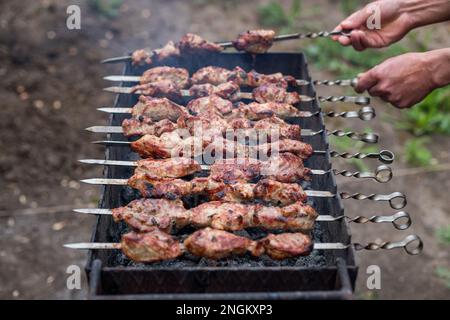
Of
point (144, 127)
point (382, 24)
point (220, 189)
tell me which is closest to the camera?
point (220, 189)

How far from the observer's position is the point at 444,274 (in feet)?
→ 17.3

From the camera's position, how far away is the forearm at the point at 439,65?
3.98 meters

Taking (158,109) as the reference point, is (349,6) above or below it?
above

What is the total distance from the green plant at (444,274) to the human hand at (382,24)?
8.13 feet

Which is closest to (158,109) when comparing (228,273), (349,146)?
(228,273)

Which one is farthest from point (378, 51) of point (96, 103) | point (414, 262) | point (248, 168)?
point (248, 168)

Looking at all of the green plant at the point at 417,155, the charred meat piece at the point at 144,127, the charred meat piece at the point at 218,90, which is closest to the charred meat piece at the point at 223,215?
the charred meat piece at the point at 144,127

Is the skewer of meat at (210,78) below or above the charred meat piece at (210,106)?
above

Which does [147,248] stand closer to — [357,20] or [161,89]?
[161,89]

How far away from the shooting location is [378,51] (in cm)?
829

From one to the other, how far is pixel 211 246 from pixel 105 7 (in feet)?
23.1

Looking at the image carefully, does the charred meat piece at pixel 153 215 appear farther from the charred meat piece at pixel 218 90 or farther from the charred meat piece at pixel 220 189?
the charred meat piece at pixel 218 90
